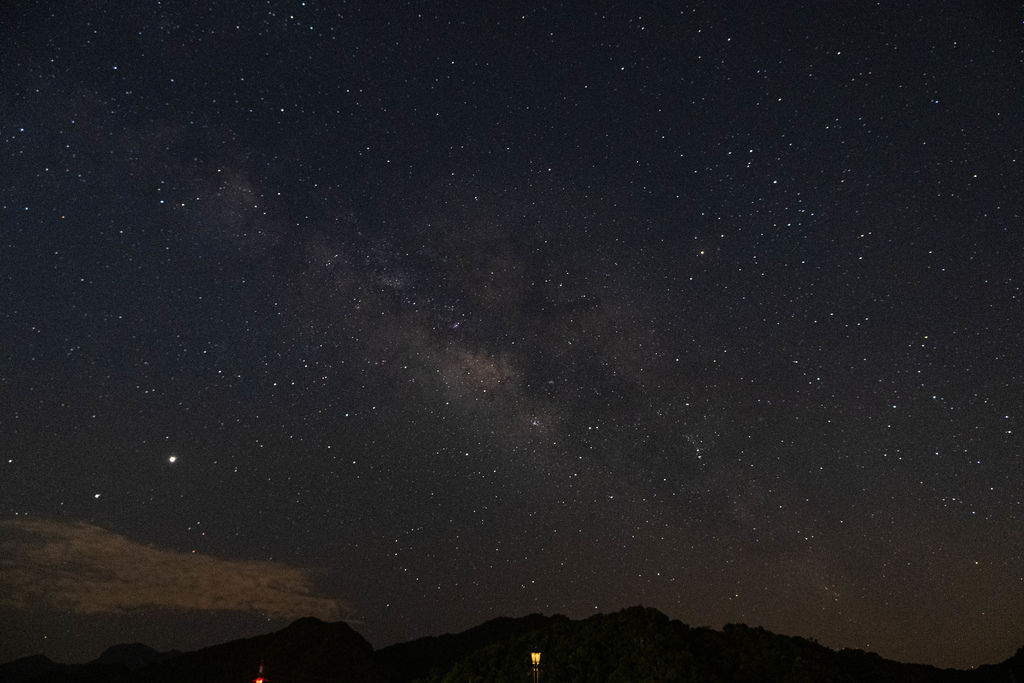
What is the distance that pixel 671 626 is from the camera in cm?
3466

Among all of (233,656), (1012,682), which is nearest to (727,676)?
(1012,682)

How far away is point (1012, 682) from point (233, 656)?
7460 cm

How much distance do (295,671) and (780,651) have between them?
5279cm

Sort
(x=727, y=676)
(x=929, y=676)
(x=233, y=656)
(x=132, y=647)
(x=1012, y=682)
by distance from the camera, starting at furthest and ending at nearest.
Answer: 1. (x=132, y=647)
2. (x=233, y=656)
3. (x=929, y=676)
4. (x=1012, y=682)
5. (x=727, y=676)

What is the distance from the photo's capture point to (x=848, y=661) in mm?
34938

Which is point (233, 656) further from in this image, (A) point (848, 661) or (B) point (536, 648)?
(A) point (848, 661)

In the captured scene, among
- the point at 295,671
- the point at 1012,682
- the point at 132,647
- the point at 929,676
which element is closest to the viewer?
the point at 1012,682

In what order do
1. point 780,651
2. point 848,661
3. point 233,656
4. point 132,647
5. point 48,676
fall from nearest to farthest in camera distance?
point 780,651
point 848,661
point 233,656
point 48,676
point 132,647

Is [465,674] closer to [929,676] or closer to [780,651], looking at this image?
[780,651]

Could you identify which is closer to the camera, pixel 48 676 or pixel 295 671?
pixel 295 671

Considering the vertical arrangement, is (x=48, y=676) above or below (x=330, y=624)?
below

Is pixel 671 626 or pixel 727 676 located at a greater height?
pixel 671 626

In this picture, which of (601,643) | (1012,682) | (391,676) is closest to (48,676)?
(391,676)

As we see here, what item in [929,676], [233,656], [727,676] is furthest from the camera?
[233,656]
